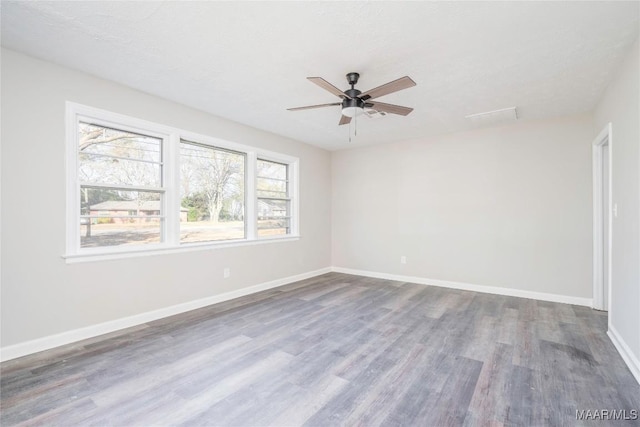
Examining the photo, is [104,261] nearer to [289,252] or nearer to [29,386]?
[29,386]

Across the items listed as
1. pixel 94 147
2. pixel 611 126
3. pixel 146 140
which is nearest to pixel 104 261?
pixel 94 147

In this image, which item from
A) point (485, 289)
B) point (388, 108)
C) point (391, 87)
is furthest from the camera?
point (485, 289)

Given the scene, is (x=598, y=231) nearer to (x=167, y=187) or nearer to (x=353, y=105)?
(x=353, y=105)

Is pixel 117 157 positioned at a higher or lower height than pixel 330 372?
higher

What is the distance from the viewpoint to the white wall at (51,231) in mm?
2486

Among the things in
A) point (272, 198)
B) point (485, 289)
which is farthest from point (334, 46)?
point (485, 289)

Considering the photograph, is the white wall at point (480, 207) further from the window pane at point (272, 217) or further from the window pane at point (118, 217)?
the window pane at point (118, 217)

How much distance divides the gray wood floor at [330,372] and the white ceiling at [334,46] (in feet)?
8.51

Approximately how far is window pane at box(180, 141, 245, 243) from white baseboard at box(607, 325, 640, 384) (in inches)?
173

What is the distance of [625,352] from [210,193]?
4.68 metres

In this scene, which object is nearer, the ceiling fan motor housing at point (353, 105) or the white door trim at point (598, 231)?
the ceiling fan motor housing at point (353, 105)

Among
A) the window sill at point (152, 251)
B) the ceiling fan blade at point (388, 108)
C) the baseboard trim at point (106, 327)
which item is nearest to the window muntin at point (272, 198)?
the window sill at point (152, 251)

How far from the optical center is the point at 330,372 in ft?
7.50

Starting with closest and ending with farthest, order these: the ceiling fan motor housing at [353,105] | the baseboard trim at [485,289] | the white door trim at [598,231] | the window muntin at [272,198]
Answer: the ceiling fan motor housing at [353,105] < the white door trim at [598,231] < the baseboard trim at [485,289] < the window muntin at [272,198]
